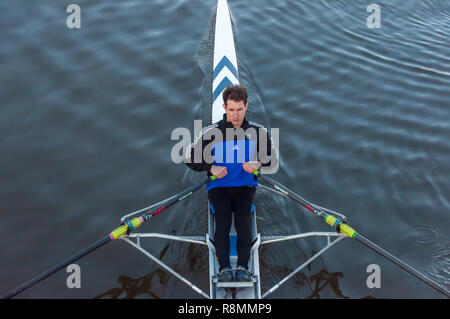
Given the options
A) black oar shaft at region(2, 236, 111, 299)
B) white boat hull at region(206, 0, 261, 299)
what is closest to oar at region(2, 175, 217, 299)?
black oar shaft at region(2, 236, 111, 299)

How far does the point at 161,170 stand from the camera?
788 cm

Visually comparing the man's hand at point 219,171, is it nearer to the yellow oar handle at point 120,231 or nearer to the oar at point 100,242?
the oar at point 100,242

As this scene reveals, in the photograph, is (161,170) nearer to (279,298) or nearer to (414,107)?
(279,298)

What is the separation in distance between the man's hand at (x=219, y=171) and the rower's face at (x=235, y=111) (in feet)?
1.91

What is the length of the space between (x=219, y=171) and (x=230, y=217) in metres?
0.59

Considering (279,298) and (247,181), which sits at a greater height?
(247,181)

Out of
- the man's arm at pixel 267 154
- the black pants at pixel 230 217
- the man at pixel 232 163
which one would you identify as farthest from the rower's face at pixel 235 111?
the black pants at pixel 230 217

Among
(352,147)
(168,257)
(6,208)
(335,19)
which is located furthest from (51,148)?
(335,19)

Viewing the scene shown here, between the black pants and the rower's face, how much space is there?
884 mm

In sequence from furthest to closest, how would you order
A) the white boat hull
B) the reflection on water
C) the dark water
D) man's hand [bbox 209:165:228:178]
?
the dark water
the reflection on water
man's hand [bbox 209:165:228:178]
the white boat hull

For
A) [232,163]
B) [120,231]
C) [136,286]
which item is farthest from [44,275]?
[232,163]

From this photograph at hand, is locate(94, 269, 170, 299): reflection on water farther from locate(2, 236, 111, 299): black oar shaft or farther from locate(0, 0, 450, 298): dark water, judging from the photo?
locate(2, 236, 111, 299): black oar shaft

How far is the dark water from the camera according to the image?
6.50 meters

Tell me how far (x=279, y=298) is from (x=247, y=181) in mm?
1574
